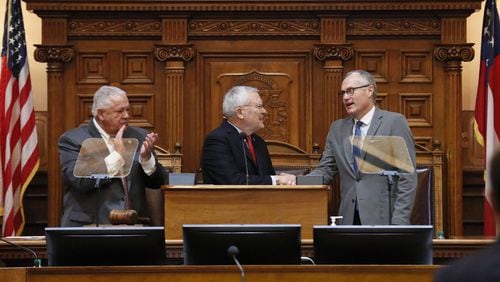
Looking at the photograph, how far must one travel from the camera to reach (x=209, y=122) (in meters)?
9.66

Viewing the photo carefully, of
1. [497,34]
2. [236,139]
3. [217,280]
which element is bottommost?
[217,280]

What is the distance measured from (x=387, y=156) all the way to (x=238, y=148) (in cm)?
111

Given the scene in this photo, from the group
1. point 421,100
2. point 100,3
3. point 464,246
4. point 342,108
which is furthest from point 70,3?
point 464,246

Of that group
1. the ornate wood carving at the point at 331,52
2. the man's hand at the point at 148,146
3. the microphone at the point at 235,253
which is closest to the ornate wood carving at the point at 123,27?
the ornate wood carving at the point at 331,52

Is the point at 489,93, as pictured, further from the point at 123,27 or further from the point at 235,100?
the point at 123,27

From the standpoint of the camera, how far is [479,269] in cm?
311

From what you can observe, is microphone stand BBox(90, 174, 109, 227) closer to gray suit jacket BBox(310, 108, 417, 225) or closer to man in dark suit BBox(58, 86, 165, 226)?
man in dark suit BBox(58, 86, 165, 226)

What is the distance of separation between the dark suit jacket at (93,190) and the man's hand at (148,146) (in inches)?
5.8

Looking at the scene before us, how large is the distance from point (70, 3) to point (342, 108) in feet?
7.81

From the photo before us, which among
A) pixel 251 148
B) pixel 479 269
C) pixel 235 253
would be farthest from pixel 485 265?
pixel 251 148

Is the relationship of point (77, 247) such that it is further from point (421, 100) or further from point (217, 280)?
point (421, 100)

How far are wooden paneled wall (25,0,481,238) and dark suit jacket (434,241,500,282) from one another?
6.35 meters

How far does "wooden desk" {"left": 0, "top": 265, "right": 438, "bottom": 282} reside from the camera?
526 centimetres

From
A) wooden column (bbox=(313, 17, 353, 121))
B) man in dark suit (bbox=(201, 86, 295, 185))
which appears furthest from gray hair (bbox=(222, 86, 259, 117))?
wooden column (bbox=(313, 17, 353, 121))
